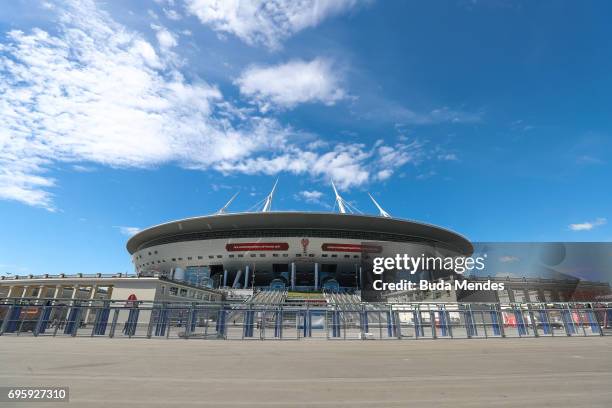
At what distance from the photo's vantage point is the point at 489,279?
43562 millimetres

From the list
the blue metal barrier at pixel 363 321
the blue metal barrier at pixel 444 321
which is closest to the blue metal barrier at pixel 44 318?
the blue metal barrier at pixel 363 321

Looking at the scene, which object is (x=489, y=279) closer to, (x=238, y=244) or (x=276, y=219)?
(x=276, y=219)

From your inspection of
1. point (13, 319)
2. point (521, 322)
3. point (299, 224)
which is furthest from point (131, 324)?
point (299, 224)

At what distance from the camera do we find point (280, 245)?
67.5 m

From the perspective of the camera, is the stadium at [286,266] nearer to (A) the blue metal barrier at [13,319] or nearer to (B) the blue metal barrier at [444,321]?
(A) the blue metal barrier at [13,319]

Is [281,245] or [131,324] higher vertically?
[281,245]

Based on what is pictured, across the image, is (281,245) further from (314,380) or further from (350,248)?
(314,380)

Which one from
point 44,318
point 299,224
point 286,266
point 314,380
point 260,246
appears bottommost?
point 314,380

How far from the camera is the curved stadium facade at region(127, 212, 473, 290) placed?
67.5m

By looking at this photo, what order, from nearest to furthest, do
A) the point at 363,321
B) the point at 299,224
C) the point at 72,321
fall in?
the point at 72,321 → the point at 363,321 → the point at 299,224

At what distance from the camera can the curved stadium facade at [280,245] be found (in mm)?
67500

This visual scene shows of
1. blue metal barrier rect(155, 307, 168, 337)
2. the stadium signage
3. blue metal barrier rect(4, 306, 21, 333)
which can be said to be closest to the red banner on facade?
the stadium signage

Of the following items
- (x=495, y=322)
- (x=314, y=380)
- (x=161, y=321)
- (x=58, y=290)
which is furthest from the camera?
(x=58, y=290)

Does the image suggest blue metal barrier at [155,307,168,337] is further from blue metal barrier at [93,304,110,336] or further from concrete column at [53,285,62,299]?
concrete column at [53,285,62,299]
